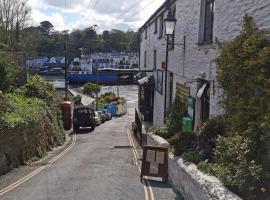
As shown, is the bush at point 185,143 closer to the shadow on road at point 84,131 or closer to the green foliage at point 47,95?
the green foliage at point 47,95

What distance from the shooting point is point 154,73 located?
30328 mm

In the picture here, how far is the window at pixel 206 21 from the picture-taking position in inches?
586

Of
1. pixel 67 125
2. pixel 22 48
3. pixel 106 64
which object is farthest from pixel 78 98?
pixel 106 64

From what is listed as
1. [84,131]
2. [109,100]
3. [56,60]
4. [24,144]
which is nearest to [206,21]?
[24,144]

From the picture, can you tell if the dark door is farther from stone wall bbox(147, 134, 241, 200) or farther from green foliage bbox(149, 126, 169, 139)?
stone wall bbox(147, 134, 241, 200)

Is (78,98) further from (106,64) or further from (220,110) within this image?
(106,64)

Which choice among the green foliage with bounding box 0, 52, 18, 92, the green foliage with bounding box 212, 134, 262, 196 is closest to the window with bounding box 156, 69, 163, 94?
the green foliage with bounding box 0, 52, 18, 92

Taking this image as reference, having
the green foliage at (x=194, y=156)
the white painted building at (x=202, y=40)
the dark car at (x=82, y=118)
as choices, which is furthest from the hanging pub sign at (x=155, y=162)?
the dark car at (x=82, y=118)

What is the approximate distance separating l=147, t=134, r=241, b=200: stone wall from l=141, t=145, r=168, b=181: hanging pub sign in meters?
0.35

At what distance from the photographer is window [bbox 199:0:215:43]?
586 inches

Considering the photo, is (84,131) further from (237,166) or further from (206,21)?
(237,166)

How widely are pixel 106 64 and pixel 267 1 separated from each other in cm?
13895

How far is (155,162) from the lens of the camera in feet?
43.8

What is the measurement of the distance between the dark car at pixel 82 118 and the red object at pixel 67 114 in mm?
930
